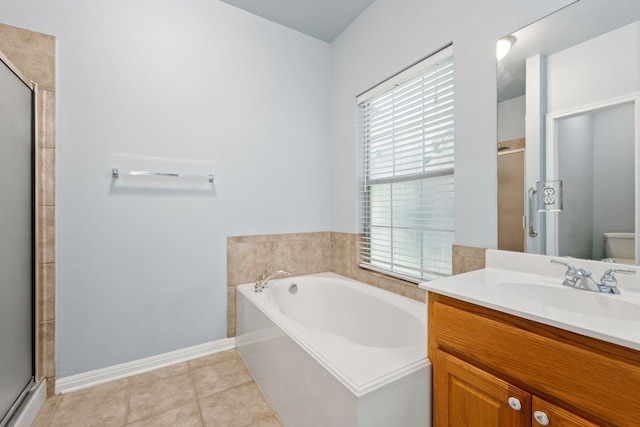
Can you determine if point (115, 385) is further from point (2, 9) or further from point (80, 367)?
point (2, 9)

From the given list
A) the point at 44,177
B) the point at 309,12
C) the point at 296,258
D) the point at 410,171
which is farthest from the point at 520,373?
the point at 309,12

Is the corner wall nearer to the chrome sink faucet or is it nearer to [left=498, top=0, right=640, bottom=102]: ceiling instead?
[left=498, top=0, right=640, bottom=102]: ceiling

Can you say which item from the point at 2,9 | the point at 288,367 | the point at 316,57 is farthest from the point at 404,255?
the point at 2,9

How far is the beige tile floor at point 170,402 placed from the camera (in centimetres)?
141

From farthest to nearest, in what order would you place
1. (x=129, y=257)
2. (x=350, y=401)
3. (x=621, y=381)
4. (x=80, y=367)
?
1. (x=129, y=257)
2. (x=80, y=367)
3. (x=350, y=401)
4. (x=621, y=381)

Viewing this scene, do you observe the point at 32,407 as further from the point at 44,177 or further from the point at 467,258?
the point at 467,258

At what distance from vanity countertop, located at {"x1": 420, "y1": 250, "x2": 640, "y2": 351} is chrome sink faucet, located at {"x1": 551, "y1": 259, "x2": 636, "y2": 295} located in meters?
0.02

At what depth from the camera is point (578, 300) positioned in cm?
101

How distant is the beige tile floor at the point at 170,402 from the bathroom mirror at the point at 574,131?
1.56m

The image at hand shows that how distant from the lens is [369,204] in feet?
Result: 7.55

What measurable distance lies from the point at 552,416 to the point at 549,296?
0.46 m

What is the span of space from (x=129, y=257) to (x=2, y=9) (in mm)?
1467

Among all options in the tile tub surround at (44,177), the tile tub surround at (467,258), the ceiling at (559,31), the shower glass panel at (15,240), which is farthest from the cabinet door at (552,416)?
the tile tub surround at (44,177)

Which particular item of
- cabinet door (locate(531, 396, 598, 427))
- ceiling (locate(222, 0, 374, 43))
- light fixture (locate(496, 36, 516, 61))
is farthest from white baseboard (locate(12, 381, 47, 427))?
light fixture (locate(496, 36, 516, 61))
